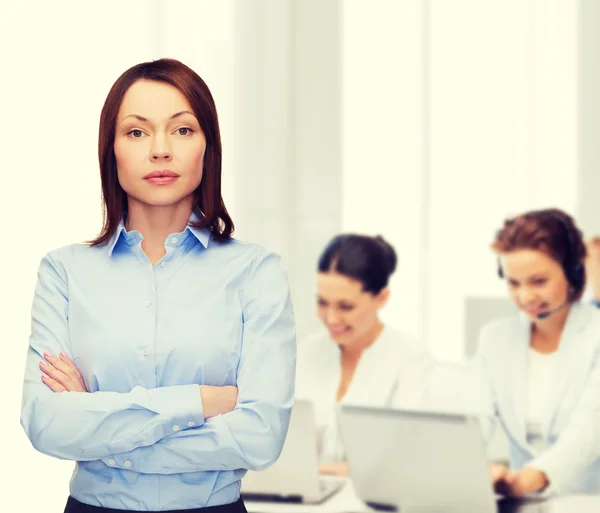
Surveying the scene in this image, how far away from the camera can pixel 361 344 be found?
347 centimetres

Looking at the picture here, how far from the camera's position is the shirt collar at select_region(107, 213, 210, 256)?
1.44 m

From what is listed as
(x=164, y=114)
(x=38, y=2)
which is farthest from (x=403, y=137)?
(x=164, y=114)

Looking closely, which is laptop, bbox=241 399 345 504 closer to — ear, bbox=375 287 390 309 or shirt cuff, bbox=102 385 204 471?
ear, bbox=375 287 390 309

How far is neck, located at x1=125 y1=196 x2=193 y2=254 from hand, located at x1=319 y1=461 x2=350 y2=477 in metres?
1.62

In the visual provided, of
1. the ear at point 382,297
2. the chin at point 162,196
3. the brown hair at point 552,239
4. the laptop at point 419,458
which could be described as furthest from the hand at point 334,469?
the chin at point 162,196

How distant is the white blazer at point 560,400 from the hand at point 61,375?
2020 millimetres

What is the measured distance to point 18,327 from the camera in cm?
335

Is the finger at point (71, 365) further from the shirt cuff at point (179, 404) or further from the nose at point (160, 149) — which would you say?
the nose at point (160, 149)

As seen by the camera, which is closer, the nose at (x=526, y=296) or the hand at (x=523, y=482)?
the hand at (x=523, y=482)

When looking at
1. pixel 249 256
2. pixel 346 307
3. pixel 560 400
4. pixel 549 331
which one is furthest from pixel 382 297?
pixel 249 256

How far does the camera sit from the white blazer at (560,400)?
3.15m

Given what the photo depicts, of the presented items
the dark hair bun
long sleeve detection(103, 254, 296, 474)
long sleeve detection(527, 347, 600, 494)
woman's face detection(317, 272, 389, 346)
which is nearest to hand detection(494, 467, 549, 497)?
long sleeve detection(527, 347, 600, 494)

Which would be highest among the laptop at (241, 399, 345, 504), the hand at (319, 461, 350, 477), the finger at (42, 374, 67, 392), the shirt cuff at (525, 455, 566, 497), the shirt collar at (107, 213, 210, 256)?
the shirt collar at (107, 213, 210, 256)

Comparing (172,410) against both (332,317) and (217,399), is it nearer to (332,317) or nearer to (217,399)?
(217,399)
